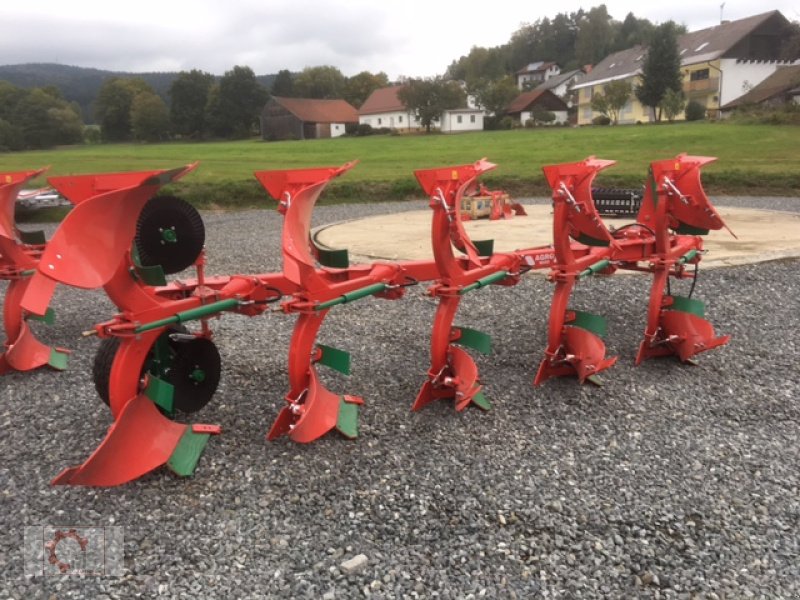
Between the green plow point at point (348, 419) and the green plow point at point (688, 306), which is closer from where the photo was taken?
the green plow point at point (348, 419)

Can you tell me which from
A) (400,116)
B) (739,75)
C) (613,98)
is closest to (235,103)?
(400,116)

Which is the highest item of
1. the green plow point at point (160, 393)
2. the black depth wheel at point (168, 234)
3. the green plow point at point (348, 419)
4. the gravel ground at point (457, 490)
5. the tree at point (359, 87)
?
the tree at point (359, 87)

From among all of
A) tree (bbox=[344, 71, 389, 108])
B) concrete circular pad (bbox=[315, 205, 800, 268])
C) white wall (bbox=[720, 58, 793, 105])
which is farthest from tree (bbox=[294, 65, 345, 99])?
concrete circular pad (bbox=[315, 205, 800, 268])

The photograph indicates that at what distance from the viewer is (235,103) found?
67125 mm

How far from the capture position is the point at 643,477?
338cm

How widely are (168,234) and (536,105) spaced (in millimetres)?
66540

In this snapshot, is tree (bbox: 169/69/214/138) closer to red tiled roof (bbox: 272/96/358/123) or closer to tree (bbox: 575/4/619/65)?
red tiled roof (bbox: 272/96/358/123)

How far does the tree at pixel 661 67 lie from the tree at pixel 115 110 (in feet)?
177

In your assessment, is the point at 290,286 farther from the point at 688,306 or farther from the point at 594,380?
the point at 688,306

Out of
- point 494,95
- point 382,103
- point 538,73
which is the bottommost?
point 494,95

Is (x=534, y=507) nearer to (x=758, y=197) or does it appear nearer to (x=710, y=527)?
(x=710, y=527)

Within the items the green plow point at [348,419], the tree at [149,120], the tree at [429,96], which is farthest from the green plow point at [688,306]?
the tree at [149,120]

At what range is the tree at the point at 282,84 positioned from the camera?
273 ft

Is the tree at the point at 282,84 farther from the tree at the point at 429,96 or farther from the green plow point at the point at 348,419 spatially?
the green plow point at the point at 348,419
